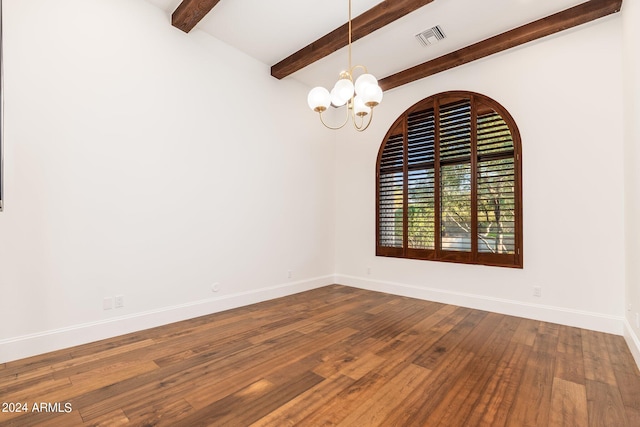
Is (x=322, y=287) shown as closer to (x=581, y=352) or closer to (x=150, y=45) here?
(x=581, y=352)

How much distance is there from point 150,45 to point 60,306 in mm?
2720

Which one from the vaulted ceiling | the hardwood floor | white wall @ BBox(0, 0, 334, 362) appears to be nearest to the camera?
the hardwood floor

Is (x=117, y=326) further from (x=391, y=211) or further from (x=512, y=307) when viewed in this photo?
(x=512, y=307)

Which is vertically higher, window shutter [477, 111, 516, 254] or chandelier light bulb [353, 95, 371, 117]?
chandelier light bulb [353, 95, 371, 117]

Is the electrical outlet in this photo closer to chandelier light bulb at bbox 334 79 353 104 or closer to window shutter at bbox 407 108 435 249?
chandelier light bulb at bbox 334 79 353 104

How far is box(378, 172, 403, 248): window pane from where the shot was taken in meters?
4.75

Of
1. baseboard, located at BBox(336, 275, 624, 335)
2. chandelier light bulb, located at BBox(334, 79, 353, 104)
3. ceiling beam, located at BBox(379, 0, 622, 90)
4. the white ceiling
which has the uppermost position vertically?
the white ceiling

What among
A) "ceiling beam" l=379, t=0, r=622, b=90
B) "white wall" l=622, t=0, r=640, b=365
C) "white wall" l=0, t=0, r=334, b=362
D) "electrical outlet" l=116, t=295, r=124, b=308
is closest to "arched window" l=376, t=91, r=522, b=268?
"ceiling beam" l=379, t=0, r=622, b=90

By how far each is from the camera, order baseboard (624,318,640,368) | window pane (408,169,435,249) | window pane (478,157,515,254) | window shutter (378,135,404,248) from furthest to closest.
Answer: window shutter (378,135,404,248) → window pane (408,169,435,249) → window pane (478,157,515,254) → baseboard (624,318,640,368)

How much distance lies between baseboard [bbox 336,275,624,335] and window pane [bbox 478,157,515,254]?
0.65m

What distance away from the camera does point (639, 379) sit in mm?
2195

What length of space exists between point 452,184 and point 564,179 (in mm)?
1198

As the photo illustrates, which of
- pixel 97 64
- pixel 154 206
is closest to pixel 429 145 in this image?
pixel 154 206

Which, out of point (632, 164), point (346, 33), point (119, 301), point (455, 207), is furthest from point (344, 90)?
point (119, 301)
